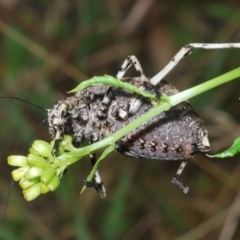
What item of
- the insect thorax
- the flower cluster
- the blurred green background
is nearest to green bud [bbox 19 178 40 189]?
the flower cluster

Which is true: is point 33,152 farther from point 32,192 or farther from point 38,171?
point 32,192

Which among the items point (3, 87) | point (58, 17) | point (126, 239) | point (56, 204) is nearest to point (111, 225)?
point (126, 239)

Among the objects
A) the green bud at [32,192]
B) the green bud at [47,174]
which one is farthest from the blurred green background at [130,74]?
the green bud at [47,174]

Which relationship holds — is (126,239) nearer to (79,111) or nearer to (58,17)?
(58,17)

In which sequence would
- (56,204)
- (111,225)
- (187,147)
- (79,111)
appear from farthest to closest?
(56,204)
(111,225)
(79,111)
(187,147)

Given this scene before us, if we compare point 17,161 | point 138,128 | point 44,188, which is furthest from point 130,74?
point 44,188

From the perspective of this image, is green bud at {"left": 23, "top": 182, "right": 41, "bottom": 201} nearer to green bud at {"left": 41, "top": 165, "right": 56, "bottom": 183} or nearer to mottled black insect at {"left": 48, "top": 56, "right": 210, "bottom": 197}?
green bud at {"left": 41, "top": 165, "right": 56, "bottom": 183}

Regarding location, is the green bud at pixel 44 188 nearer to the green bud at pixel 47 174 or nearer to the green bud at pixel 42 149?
the green bud at pixel 47 174
